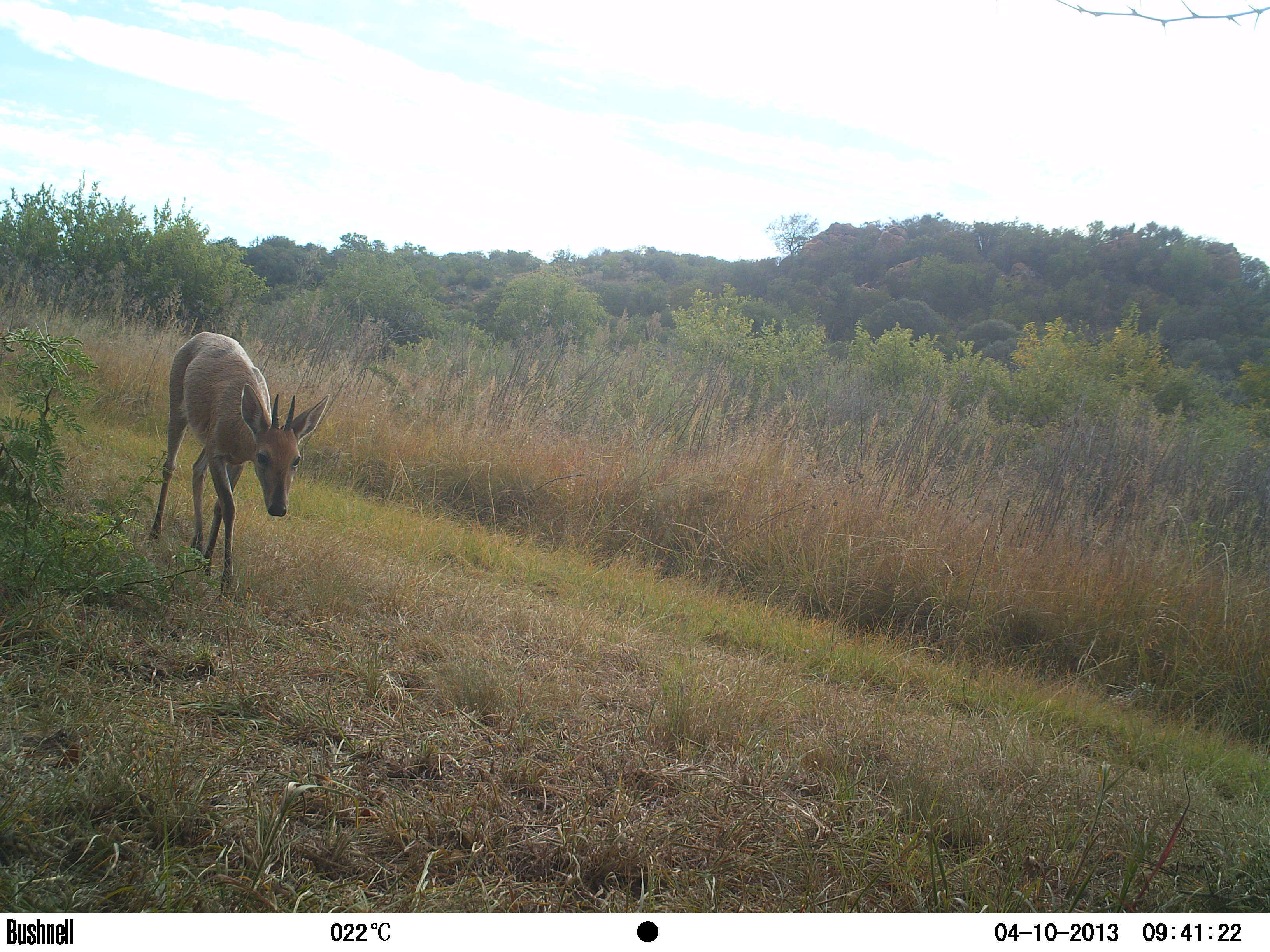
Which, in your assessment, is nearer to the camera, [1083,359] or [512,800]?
[512,800]

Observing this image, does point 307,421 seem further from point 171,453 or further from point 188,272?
point 188,272

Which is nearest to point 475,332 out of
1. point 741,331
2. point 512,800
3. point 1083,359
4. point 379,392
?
point 741,331

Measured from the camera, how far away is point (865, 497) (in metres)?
6.61

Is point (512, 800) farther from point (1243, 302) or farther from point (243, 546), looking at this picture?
point (1243, 302)

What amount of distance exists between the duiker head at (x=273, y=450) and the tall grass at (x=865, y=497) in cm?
254

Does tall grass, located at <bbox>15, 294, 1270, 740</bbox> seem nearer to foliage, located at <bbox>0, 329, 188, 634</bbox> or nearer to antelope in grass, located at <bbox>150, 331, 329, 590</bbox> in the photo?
antelope in grass, located at <bbox>150, 331, 329, 590</bbox>

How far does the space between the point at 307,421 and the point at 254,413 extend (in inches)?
12.9

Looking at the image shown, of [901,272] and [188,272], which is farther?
[901,272]

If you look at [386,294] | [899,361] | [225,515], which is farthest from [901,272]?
[225,515]

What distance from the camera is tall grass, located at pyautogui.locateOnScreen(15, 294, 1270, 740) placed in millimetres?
5293

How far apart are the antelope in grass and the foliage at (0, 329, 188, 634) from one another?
0.52 m

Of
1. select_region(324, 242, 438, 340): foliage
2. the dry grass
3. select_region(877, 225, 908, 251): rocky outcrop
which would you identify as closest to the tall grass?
the dry grass

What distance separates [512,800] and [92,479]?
183 inches

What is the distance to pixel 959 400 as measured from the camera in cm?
1570
